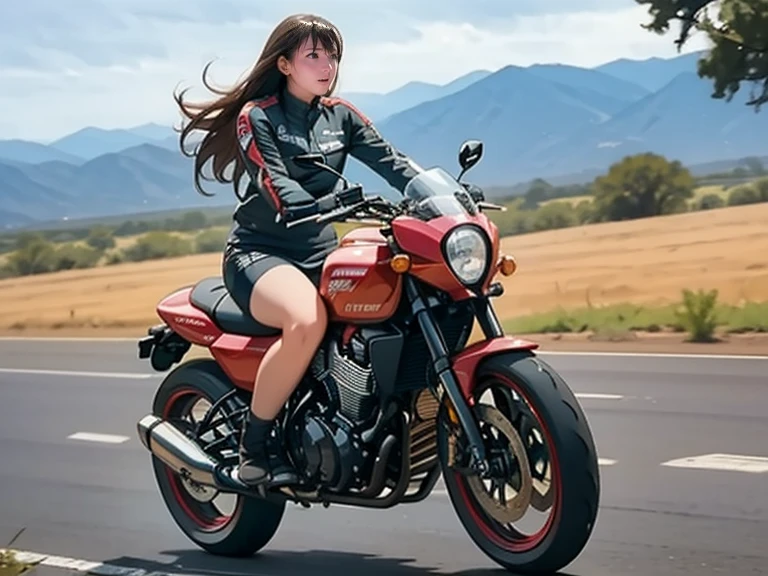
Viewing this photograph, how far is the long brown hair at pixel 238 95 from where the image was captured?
20.6 ft

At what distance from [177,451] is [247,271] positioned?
88cm

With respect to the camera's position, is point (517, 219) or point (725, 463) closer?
point (725, 463)

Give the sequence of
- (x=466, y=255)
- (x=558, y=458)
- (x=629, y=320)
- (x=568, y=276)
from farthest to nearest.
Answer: (x=568, y=276) → (x=629, y=320) → (x=466, y=255) → (x=558, y=458)

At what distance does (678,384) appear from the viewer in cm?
1216

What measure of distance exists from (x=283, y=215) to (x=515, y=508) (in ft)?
4.39

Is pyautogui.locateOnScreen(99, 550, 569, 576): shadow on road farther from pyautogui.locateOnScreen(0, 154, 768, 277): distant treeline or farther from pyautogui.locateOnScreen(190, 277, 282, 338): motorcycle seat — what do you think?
pyautogui.locateOnScreen(0, 154, 768, 277): distant treeline

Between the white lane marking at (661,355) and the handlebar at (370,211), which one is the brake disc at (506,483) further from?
the white lane marking at (661,355)

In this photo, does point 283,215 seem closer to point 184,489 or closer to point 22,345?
point 184,489

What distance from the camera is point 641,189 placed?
29.5m

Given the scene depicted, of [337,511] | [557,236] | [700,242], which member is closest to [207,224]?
[557,236]

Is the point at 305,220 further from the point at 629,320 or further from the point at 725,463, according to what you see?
the point at 629,320

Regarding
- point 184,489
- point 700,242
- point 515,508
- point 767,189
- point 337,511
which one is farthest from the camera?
point 767,189

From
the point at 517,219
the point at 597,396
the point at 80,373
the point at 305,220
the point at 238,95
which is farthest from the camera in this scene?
the point at 517,219

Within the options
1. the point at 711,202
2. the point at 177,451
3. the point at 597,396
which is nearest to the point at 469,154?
the point at 177,451
